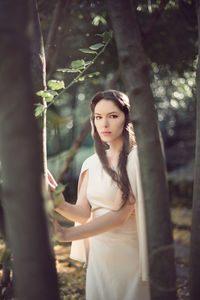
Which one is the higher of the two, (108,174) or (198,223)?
(108,174)

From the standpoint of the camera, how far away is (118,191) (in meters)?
2.04

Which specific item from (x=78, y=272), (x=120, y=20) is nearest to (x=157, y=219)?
(x=120, y=20)

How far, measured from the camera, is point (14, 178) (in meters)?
0.79

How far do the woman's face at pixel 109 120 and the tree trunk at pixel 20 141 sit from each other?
1.44m

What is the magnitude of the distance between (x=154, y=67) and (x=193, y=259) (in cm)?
457

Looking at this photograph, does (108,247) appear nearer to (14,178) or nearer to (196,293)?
(196,293)

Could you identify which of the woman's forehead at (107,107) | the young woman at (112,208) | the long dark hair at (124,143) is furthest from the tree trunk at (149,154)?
the woman's forehead at (107,107)

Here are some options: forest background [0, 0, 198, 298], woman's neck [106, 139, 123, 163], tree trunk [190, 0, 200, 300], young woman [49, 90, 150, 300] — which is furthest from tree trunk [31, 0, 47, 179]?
forest background [0, 0, 198, 298]

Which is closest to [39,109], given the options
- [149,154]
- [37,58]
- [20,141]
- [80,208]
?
[37,58]

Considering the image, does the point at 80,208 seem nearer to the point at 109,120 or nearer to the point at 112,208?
the point at 112,208

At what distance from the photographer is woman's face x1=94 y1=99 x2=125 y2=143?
2223mm

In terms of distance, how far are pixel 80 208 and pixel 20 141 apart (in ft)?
5.22

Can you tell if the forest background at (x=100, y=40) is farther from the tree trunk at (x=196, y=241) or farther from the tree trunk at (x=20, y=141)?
the tree trunk at (x=20, y=141)

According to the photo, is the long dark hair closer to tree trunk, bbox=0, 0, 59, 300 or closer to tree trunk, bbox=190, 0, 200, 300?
tree trunk, bbox=190, 0, 200, 300
